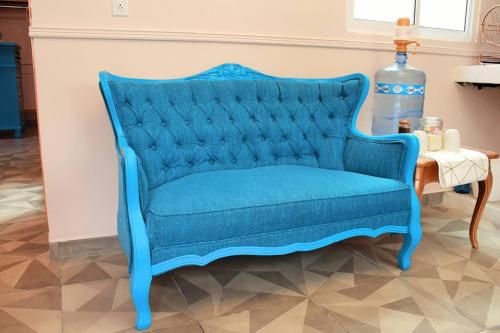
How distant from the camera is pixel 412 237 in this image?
1.98 meters

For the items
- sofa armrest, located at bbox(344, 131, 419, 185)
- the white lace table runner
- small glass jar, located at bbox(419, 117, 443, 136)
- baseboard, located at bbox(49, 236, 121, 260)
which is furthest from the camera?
small glass jar, located at bbox(419, 117, 443, 136)

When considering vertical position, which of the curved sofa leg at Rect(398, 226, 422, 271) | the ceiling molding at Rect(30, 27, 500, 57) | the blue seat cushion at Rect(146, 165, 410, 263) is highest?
the ceiling molding at Rect(30, 27, 500, 57)

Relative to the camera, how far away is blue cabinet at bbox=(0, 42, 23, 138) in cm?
539

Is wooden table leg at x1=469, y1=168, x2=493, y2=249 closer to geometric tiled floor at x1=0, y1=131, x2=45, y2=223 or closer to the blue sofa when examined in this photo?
the blue sofa

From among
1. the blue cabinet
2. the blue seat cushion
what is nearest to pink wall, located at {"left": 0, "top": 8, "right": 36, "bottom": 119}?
the blue cabinet

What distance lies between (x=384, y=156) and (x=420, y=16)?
4.52 feet

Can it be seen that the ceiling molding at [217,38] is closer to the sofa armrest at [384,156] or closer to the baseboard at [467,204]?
the sofa armrest at [384,156]

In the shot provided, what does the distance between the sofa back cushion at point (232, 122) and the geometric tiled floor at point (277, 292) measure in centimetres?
47

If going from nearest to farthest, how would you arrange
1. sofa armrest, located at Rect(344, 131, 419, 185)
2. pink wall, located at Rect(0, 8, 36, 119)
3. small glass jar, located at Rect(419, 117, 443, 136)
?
sofa armrest, located at Rect(344, 131, 419, 185) < small glass jar, located at Rect(419, 117, 443, 136) < pink wall, located at Rect(0, 8, 36, 119)

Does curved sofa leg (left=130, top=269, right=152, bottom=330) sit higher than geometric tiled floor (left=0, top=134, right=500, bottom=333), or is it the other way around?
curved sofa leg (left=130, top=269, right=152, bottom=330)

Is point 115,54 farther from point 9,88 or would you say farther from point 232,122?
point 9,88

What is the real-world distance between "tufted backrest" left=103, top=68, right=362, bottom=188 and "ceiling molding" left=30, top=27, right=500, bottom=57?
0.25 metres

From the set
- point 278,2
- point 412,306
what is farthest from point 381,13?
point 412,306

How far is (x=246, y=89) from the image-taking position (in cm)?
217
